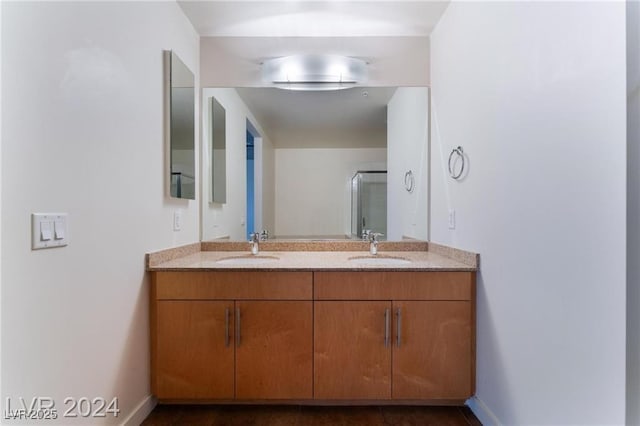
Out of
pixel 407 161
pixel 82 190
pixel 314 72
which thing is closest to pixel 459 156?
pixel 407 161

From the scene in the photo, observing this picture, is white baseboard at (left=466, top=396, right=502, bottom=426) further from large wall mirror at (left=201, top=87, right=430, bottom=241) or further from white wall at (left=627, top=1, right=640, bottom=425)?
large wall mirror at (left=201, top=87, right=430, bottom=241)

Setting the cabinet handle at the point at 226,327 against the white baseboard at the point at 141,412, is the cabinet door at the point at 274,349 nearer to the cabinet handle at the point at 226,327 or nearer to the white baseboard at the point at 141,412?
the cabinet handle at the point at 226,327

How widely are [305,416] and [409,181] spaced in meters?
1.60

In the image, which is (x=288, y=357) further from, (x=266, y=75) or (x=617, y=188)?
(x=266, y=75)

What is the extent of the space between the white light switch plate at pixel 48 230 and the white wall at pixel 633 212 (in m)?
1.72

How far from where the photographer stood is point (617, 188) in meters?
0.89

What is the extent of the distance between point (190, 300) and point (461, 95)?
1.86 metres

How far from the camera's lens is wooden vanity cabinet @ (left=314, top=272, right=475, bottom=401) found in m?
1.67

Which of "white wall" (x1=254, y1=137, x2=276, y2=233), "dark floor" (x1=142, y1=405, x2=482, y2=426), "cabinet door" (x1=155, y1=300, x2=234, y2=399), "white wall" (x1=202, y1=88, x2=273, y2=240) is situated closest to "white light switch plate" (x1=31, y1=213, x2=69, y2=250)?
"cabinet door" (x1=155, y1=300, x2=234, y2=399)

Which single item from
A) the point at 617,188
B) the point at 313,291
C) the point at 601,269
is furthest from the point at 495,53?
the point at 313,291

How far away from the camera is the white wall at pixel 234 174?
234 cm

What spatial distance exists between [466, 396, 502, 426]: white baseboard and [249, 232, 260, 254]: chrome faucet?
1563 mm

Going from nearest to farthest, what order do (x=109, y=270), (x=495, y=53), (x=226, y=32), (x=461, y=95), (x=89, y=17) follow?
(x=89, y=17), (x=109, y=270), (x=495, y=53), (x=461, y=95), (x=226, y=32)

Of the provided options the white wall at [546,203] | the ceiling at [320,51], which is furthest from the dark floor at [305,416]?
the ceiling at [320,51]
